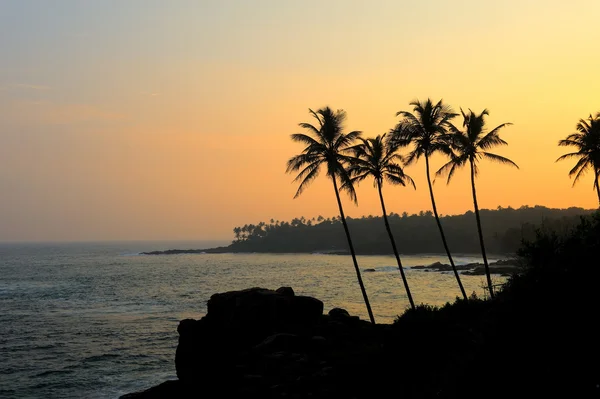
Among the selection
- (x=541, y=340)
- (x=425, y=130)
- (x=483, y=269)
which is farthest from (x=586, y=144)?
(x=483, y=269)

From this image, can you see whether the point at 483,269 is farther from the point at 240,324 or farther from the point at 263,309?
the point at 240,324

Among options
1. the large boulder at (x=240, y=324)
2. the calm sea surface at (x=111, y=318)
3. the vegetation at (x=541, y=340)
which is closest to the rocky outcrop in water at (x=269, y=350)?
the large boulder at (x=240, y=324)

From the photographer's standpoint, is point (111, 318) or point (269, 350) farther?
point (111, 318)

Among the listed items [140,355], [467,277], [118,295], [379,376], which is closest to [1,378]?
[140,355]

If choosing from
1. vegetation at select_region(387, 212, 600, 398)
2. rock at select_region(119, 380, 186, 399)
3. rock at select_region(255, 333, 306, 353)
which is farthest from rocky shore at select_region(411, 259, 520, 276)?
vegetation at select_region(387, 212, 600, 398)

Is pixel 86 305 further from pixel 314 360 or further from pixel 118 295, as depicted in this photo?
pixel 314 360

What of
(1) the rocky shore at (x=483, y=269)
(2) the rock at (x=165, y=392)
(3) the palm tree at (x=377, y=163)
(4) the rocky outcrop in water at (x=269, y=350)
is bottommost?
(1) the rocky shore at (x=483, y=269)

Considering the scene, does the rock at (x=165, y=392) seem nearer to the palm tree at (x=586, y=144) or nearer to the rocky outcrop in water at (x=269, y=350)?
the rocky outcrop in water at (x=269, y=350)

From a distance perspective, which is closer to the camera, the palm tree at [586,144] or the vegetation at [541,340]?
the vegetation at [541,340]

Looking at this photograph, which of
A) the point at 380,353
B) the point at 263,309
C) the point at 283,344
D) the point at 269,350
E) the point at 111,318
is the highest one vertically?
the point at 263,309

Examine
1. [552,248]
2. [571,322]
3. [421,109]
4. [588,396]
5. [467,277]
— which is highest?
[421,109]

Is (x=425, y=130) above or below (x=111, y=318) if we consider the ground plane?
above

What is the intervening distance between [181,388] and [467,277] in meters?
83.1

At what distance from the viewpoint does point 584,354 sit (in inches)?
383
